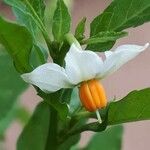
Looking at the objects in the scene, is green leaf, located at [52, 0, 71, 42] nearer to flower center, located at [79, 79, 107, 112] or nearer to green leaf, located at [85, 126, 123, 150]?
flower center, located at [79, 79, 107, 112]

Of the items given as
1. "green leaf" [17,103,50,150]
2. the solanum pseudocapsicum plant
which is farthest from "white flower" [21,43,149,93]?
"green leaf" [17,103,50,150]

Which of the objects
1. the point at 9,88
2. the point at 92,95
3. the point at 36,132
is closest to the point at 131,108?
the point at 92,95

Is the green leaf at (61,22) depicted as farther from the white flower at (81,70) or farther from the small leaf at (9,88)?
the small leaf at (9,88)

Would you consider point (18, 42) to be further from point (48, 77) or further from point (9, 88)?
point (9, 88)

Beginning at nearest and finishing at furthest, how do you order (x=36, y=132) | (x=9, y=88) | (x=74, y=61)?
1. (x=74, y=61)
2. (x=36, y=132)
3. (x=9, y=88)

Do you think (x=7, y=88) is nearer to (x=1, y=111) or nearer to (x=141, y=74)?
(x=1, y=111)

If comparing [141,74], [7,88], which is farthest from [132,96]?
[141,74]

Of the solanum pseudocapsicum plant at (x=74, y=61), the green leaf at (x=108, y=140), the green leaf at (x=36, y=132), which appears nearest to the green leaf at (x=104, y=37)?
the solanum pseudocapsicum plant at (x=74, y=61)
